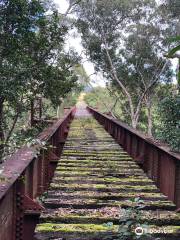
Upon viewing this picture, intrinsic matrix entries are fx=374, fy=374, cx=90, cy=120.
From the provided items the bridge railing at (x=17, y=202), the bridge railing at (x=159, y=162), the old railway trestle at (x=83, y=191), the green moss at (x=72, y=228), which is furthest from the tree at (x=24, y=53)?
the green moss at (x=72, y=228)

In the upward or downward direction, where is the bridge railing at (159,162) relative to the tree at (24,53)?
downward

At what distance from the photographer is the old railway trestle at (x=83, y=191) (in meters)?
3.52

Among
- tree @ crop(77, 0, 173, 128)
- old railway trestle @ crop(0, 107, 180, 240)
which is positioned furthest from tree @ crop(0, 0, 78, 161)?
tree @ crop(77, 0, 173, 128)

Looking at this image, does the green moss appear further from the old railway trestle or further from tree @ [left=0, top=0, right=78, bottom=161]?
tree @ [left=0, top=0, right=78, bottom=161]

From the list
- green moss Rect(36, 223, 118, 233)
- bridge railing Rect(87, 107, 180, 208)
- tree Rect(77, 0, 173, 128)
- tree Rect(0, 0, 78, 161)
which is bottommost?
green moss Rect(36, 223, 118, 233)

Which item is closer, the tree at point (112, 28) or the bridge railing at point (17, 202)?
the bridge railing at point (17, 202)

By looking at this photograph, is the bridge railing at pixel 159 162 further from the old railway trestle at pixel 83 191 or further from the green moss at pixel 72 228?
the green moss at pixel 72 228

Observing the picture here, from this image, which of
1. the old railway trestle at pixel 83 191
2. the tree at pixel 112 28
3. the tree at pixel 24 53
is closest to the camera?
the old railway trestle at pixel 83 191

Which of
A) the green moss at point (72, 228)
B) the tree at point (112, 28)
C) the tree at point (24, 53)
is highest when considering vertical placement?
the tree at point (112, 28)

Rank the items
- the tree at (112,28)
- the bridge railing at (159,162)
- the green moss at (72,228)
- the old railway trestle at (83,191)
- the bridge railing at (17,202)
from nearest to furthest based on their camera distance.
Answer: the bridge railing at (17,202)
the old railway trestle at (83,191)
the green moss at (72,228)
the bridge railing at (159,162)
the tree at (112,28)

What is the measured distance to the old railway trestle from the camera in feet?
11.6

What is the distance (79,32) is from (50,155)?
23.7 meters

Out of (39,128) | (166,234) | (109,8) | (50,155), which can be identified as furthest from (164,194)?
(109,8)

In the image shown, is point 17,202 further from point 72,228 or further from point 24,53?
point 24,53
